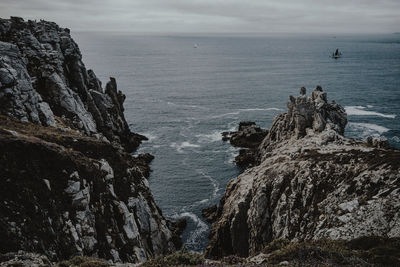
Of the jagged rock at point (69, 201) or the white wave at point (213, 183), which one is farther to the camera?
the white wave at point (213, 183)

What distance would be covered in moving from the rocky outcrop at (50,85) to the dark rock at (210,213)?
84.7 ft

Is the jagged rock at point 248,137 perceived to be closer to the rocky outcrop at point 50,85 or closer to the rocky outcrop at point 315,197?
the rocky outcrop at point 50,85

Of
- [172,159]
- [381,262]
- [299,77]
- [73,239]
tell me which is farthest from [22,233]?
[299,77]

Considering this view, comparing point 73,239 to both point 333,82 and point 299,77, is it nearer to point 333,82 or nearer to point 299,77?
point 333,82

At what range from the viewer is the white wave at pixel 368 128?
306ft

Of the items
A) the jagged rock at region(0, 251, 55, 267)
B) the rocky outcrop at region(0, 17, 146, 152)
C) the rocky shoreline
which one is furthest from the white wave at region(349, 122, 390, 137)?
the jagged rock at region(0, 251, 55, 267)

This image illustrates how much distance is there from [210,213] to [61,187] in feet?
120

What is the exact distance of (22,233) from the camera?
969 inches

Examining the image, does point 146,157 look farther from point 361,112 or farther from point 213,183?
point 361,112

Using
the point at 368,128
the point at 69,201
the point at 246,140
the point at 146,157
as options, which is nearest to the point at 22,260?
the point at 69,201

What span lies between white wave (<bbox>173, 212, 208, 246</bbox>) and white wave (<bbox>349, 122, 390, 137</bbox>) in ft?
190

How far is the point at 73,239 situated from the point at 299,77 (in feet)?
588

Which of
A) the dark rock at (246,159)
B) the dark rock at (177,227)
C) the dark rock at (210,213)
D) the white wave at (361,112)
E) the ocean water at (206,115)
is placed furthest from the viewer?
the white wave at (361,112)

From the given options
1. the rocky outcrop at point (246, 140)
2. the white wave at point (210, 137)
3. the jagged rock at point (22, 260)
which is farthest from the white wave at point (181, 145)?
the jagged rock at point (22, 260)
